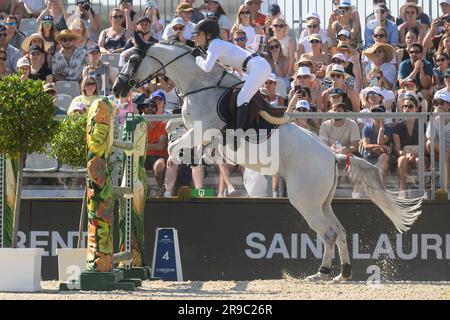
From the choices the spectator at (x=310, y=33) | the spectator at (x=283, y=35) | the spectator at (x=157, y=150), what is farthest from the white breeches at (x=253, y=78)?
the spectator at (x=310, y=33)

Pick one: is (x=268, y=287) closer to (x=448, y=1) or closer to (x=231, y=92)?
(x=231, y=92)

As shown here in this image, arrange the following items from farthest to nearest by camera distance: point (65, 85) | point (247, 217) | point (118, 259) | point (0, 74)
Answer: point (0, 74) < point (65, 85) < point (247, 217) < point (118, 259)

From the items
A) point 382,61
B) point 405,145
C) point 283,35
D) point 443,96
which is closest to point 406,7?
point 382,61

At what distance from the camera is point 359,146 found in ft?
43.8

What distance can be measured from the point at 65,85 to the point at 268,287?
5.70 meters

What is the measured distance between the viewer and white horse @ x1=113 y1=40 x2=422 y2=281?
12531 mm

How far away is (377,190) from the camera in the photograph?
42.3ft

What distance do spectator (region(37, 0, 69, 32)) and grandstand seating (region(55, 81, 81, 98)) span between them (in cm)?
248

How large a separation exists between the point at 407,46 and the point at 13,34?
6.06 metres

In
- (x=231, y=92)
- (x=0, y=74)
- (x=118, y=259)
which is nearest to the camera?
(x=118, y=259)

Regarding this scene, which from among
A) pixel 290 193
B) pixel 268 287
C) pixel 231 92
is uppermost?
pixel 231 92

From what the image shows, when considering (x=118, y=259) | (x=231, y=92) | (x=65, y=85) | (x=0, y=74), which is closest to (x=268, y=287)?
(x=118, y=259)

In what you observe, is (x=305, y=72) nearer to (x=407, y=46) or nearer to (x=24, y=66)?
(x=407, y=46)

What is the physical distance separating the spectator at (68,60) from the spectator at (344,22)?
3826 mm
